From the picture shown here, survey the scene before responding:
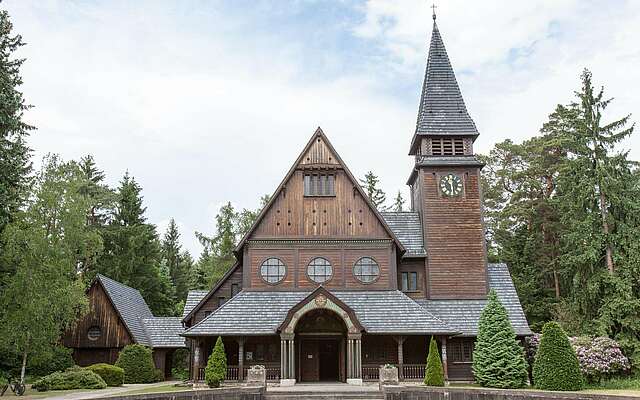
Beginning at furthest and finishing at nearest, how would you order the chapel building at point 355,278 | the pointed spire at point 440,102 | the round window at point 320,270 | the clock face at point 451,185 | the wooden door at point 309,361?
the pointed spire at point 440,102 < the clock face at point 451,185 < the round window at point 320,270 < the wooden door at point 309,361 < the chapel building at point 355,278

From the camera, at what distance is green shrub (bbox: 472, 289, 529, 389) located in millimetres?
23375

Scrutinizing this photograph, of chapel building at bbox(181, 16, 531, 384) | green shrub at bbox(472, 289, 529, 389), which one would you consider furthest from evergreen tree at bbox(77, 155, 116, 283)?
green shrub at bbox(472, 289, 529, 389)

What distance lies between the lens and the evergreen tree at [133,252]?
160ft

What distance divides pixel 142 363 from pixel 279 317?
1059cm

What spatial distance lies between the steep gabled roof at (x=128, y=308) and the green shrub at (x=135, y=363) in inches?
52.7

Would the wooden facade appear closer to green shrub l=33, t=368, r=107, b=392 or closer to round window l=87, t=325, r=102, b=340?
round window l=87, t=325, r=102, b=340

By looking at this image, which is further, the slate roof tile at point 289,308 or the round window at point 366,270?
the round window at point 366,270

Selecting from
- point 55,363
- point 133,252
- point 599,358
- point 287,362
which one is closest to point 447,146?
point 599,358

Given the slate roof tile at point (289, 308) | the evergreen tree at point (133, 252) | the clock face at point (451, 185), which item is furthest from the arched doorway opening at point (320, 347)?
the evergreen tree at point (133, 252)

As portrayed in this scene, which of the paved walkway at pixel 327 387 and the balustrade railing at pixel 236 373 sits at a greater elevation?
the balustrade railing at pixel 236 373

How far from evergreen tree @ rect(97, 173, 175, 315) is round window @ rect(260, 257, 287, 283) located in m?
24.8

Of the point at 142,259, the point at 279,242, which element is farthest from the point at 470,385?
the point at 142,259

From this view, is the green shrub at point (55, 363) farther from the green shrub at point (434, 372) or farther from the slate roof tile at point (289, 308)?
the green shrub at point (434, 372)

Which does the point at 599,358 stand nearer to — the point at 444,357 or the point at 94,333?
the point at 444,357
